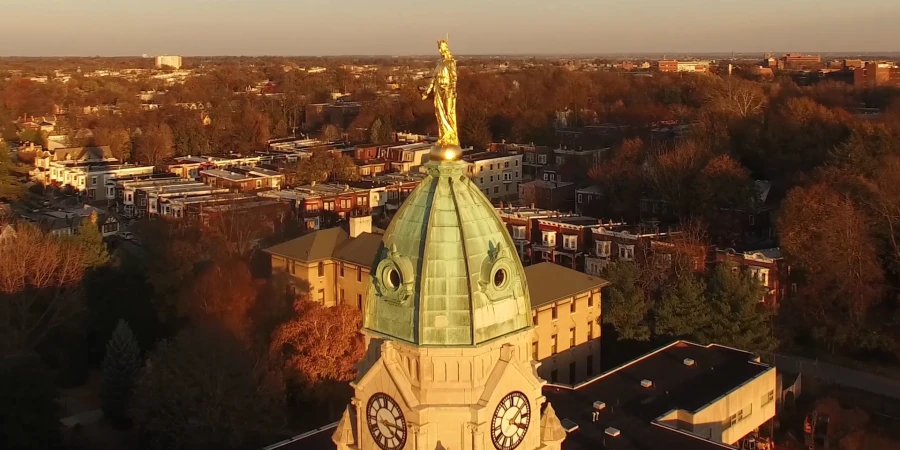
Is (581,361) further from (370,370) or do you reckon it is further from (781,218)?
(370,370)

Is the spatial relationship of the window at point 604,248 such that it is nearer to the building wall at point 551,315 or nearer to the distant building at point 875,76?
the building wall at point 551,315

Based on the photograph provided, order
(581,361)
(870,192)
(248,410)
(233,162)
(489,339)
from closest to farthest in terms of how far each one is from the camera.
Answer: (489,339)
(248,410)
(581,361)
(870,192)
(233,162)

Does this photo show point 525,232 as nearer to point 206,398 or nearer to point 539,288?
point 539,288

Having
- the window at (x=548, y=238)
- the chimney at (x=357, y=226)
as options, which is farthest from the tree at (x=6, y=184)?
the window at (x=548, y=238)

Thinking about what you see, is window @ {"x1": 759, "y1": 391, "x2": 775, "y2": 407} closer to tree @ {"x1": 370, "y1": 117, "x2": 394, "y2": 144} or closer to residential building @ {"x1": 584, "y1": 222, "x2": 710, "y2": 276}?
residential building @ {"x1": 584, "y1": 222, "x2": 710, "y2": 276}

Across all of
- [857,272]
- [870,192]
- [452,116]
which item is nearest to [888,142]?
[870,192]
